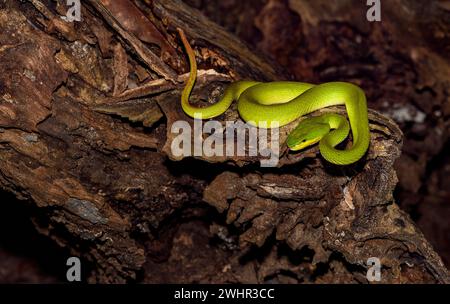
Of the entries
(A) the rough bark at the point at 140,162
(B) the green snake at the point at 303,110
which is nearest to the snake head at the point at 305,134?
(B) the green snake at the point at 303,110

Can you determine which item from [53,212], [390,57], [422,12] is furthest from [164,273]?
[422,12]

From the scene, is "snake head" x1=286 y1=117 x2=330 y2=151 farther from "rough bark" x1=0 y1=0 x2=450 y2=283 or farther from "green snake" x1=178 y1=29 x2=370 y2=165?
"rough bark" x1=0 y1=0 x2=450 y2=283

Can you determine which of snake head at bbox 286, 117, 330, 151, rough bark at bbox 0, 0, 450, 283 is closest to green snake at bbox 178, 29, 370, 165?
snake head at bbox 286, 117, 330, 151

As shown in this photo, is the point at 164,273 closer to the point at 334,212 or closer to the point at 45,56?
the point at 334,212

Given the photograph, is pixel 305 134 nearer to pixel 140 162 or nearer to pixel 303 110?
pixel 303 110
